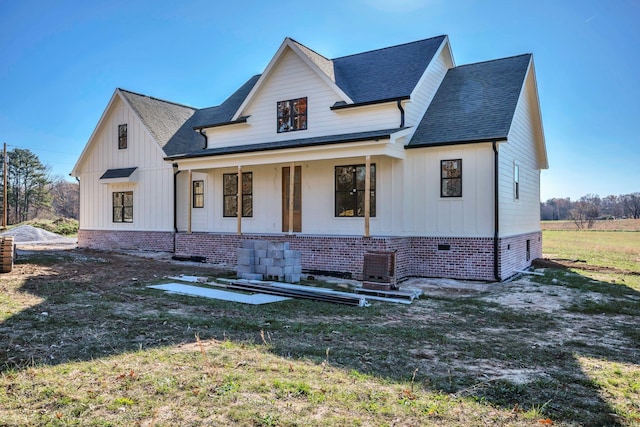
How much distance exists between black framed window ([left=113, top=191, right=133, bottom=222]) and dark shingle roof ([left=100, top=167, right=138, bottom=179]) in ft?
2.98

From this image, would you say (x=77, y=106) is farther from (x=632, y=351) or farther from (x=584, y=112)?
(x=632, y=351)

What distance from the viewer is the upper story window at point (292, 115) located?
1588 centimetres

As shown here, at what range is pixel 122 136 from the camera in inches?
843

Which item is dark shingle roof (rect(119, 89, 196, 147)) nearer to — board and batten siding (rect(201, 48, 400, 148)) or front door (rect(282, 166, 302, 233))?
board and batten siding (rect(201, 48, 400, 148))

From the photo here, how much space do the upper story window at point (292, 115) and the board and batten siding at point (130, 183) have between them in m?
6.29

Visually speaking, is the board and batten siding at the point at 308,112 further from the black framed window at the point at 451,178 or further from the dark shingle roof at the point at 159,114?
the dark shingle roof at the point at 159,114

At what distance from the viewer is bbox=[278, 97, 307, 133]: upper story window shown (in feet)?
52.1

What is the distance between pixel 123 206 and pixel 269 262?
A: 1205cm

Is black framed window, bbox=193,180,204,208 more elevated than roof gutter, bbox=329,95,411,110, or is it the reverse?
roof gutter, bbox=329,95,411,110

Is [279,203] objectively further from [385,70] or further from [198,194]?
[385,70]

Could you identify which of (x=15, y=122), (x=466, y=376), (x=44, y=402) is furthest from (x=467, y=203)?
(x=15, y=122)

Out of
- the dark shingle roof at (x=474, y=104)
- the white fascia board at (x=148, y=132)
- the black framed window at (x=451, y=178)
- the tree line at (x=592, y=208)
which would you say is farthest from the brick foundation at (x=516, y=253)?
the tree line at (x=592, y=208)

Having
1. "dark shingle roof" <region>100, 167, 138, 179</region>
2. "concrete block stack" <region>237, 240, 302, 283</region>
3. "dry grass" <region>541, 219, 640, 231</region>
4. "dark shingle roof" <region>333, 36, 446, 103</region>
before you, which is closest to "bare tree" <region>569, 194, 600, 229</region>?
"dry grass" <region>541, 219, 640, 231</region>

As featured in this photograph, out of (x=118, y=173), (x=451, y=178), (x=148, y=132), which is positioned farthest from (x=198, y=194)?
(x=451, y=178)
